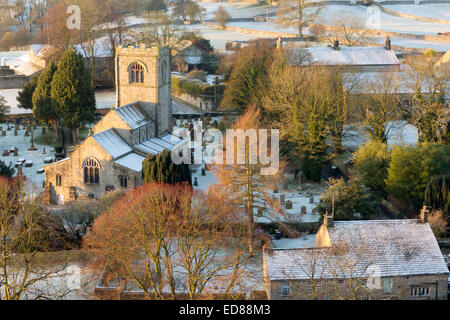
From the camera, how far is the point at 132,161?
138 feet

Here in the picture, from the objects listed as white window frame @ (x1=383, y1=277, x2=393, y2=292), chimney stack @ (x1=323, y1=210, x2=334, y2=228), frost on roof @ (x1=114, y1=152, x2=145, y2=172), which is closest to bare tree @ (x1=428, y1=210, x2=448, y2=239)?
chimney stack @ (x1=323, y1=210, x2=334, y2=228)

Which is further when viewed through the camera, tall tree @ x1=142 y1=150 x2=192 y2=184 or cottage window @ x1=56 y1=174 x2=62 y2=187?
cottage window @ x1=56 y1=174 x2=62 y2=187

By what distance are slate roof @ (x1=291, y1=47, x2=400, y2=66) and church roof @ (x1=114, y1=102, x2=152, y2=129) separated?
24.2 m

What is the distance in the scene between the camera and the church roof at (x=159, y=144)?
44.5 metres

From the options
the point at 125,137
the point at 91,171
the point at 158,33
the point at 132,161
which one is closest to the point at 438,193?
the point at 132,161

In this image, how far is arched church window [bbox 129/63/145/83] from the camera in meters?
47.3

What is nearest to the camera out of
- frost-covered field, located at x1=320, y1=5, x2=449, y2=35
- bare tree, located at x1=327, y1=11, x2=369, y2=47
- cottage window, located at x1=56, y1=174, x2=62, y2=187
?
cottage window, located at x1=56, y1=174, x2=62, y2=187

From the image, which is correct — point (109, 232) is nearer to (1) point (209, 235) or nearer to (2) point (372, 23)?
(1) point (209, 235)

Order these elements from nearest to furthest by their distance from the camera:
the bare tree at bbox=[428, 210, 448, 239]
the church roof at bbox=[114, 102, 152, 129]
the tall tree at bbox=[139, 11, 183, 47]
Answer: the bare tree at bbox=[428, 210, 448, 239]
the church roof at bbox=[114, 102, 152, 129]
the tall tree at bbox=[139, 11, 183, 47]

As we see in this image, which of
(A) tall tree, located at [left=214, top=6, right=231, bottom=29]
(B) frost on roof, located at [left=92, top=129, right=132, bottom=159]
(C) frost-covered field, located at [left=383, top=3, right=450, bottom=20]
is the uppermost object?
(C) frost-covered field, located at [left=383, top=3, right=450, bottom=20]

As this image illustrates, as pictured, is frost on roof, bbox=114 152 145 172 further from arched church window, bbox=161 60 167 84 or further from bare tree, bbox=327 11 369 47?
bare tree, bbox=327 11 369 47

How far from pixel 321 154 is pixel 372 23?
7306cm

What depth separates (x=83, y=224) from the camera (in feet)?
122
